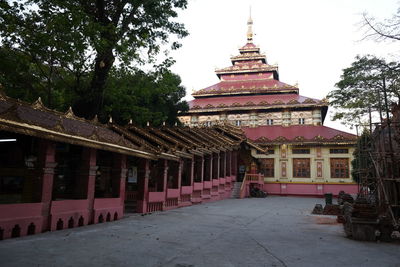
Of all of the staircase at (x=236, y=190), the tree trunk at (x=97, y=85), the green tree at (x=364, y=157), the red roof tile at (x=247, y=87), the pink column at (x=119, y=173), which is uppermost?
the red roof tile at (x=247, y=87)

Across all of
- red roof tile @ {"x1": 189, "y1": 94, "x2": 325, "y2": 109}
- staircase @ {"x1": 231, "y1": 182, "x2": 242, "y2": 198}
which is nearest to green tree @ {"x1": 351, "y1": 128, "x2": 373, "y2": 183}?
staircase @ {"x1": 231, "y1": 182, "x2": 242, "y2": 198}

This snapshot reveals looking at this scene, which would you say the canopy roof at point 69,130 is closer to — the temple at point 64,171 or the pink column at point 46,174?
the temple at point 64,171

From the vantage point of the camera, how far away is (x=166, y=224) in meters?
10.4

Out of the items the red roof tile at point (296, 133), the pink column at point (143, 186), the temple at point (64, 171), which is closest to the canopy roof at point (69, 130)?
the temple at point (64, 171)

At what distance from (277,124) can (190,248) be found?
3093cm

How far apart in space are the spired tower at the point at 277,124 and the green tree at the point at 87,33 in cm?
1711

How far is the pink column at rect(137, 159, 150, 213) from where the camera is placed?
1295cm

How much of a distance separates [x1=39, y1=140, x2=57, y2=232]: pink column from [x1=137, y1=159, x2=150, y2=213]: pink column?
15.8 feet

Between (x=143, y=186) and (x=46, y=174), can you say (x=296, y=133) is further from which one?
(x=46, y=174)

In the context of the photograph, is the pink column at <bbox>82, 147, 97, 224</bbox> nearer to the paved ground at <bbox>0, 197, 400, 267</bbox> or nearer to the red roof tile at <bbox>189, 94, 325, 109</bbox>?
the paved ground at <bbox>0, 197, 400, 267</bbox>

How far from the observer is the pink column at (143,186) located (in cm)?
1295

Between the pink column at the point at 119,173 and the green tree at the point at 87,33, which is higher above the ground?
the green tree at the point at 87,33

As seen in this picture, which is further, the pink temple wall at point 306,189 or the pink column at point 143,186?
the pink temple wall at point 306,189

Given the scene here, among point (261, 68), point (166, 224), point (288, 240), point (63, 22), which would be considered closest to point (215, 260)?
point (288, 240)
